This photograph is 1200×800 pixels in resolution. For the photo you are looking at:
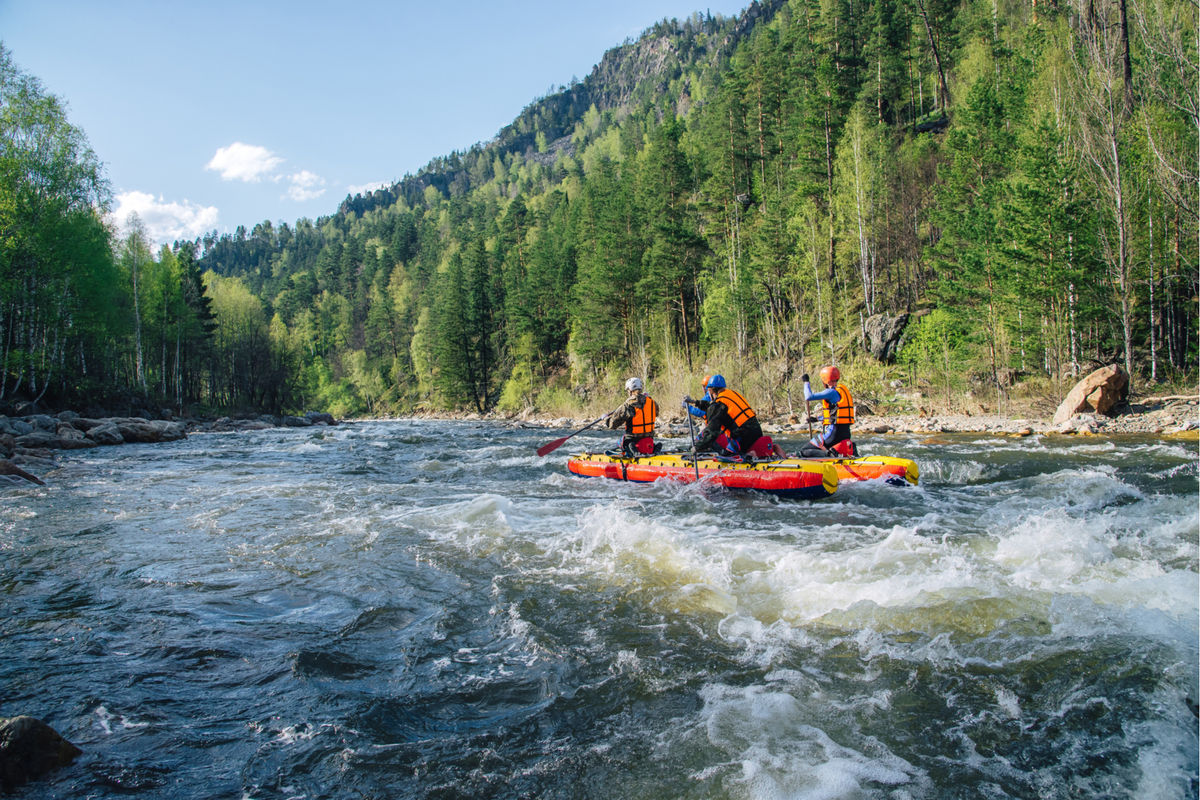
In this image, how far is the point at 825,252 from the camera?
91.6ft

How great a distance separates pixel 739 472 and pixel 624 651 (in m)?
5.87

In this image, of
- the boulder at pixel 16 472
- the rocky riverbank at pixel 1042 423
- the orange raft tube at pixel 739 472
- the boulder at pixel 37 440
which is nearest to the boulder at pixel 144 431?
the boulder at pixel 37 440

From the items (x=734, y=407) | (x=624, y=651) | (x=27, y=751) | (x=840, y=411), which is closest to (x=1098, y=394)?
(x=840, y=411)

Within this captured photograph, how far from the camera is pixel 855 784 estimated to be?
2863 mm

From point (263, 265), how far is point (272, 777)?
157727mm

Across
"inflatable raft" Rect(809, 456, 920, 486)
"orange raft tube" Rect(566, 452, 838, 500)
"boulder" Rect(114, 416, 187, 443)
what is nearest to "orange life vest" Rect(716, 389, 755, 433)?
"orange raft tube" Rect(566, 452, 838, 500)

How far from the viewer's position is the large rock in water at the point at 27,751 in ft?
9.06

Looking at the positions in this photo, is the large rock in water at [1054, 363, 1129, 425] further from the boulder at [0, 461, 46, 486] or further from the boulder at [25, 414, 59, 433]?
the boulder at [25, 414, 59, 433]

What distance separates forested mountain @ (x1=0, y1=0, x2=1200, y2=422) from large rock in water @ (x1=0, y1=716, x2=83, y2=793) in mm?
18280

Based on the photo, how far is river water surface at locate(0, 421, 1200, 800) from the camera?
301 centimetres

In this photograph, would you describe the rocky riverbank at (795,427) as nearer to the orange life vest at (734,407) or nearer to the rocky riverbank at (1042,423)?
the rocky riverbank at (1042,423)

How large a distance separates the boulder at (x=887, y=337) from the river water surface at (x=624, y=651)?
54.4 feet

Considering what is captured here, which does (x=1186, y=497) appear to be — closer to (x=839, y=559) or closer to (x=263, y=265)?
(x=839, y=559)

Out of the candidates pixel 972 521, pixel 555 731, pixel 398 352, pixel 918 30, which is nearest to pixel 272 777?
pixel 555 731
